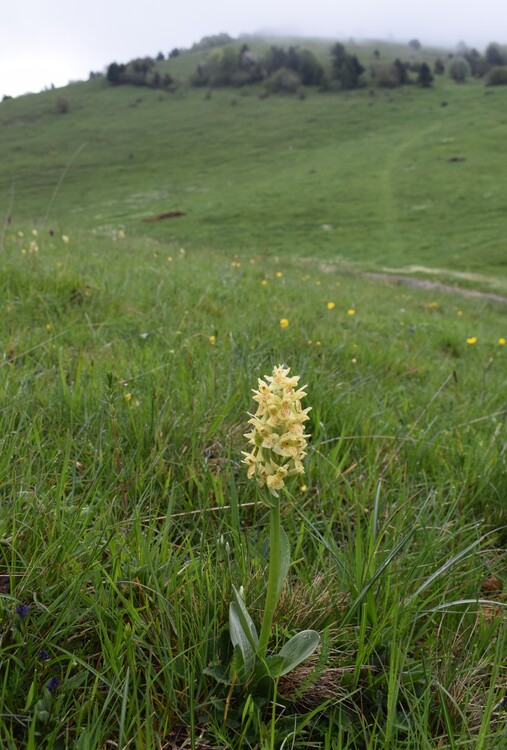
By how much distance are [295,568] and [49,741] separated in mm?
858

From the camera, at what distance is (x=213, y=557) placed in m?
1.73

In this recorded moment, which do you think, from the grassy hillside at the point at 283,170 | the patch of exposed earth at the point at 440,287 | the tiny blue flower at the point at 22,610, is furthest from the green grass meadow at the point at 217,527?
the patch of exposed earth at the point at 440,287

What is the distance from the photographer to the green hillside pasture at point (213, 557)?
1.23 m

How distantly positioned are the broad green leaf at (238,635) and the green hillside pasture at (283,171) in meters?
10.6

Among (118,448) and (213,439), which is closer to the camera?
(118,448)

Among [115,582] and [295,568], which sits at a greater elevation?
[115,582]

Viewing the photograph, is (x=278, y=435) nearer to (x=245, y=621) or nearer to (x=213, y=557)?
(x=245, y=621)

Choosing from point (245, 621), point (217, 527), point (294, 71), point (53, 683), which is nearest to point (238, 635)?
point (245, 621)

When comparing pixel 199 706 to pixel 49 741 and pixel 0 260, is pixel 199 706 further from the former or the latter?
pixel 0 260

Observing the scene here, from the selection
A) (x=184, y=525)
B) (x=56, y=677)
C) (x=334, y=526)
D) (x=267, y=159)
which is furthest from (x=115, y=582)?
(x=267, y=159)

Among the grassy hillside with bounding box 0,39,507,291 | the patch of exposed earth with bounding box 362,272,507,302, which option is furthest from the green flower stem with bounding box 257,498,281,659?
the patch of exposed earth with bounding box 362,272,507,302

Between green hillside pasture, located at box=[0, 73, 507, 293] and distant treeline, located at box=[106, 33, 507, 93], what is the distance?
5093 mm

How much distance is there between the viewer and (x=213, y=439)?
2402mm

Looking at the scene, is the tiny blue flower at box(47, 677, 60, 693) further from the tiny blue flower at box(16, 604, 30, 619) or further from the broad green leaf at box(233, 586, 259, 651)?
the broad green leaf at box(233, 586, 259, 651)
